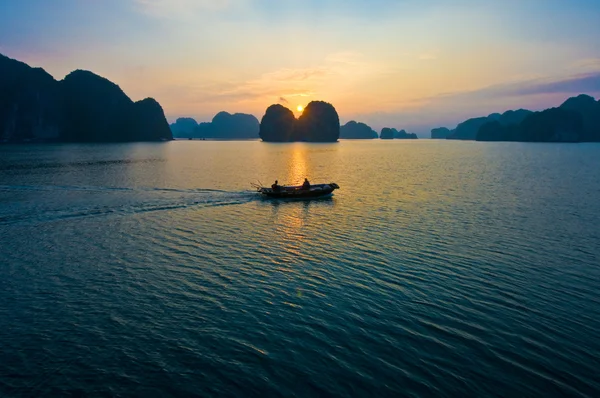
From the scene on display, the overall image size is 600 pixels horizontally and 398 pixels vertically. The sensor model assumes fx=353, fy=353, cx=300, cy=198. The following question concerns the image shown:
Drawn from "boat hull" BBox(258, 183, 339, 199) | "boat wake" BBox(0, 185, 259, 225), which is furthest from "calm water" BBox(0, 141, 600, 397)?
"boat hull" BBox(258, 183, 339, 199)

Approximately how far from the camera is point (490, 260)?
95.1 feet

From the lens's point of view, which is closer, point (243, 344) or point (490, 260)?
point (243, 344)

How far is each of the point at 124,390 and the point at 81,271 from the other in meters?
15.7

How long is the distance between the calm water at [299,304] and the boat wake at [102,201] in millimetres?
1116

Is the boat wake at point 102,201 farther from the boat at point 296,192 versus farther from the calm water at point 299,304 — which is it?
the boat at point 296,192

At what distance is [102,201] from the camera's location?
5362cm

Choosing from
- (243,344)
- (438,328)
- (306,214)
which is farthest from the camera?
(306,214)

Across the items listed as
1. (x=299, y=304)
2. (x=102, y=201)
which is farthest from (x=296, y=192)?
(x=299, y=304)

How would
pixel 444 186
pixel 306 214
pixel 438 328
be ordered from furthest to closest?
pixel 444 186
pixel 306 214
pixel 438 328

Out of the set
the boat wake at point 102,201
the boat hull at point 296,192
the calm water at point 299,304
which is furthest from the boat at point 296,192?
the calm water at point 299,304

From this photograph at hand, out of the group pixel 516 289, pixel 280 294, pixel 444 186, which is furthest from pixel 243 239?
pixel 444 186

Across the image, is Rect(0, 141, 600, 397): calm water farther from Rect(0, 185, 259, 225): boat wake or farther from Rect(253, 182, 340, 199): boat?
Rect(253, 182, 340, 199): boat

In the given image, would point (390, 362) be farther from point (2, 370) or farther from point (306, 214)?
point (306, 214)

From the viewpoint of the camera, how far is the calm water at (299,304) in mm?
15242
